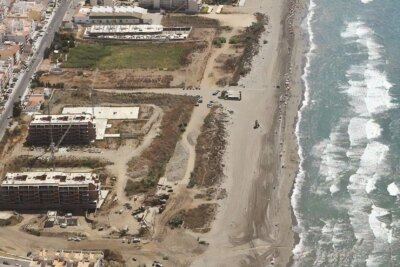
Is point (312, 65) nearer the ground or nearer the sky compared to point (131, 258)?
nearer the sky

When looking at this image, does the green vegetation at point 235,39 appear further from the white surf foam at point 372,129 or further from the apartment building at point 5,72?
the apartment building at point 5,72

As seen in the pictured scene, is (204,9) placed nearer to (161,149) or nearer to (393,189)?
(161,149)

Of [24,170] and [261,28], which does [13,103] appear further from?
[261,28]

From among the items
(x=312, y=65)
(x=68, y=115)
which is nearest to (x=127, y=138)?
(x=68, y=115)

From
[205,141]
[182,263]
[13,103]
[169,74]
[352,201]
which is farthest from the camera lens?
[169,74]

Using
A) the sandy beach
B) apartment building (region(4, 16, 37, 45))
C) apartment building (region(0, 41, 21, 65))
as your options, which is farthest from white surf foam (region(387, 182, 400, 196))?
apartment building (region(4, 16, 37, 45))

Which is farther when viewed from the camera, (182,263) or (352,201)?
(352,201)

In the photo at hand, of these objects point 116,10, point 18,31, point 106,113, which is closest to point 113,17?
point 116,10
